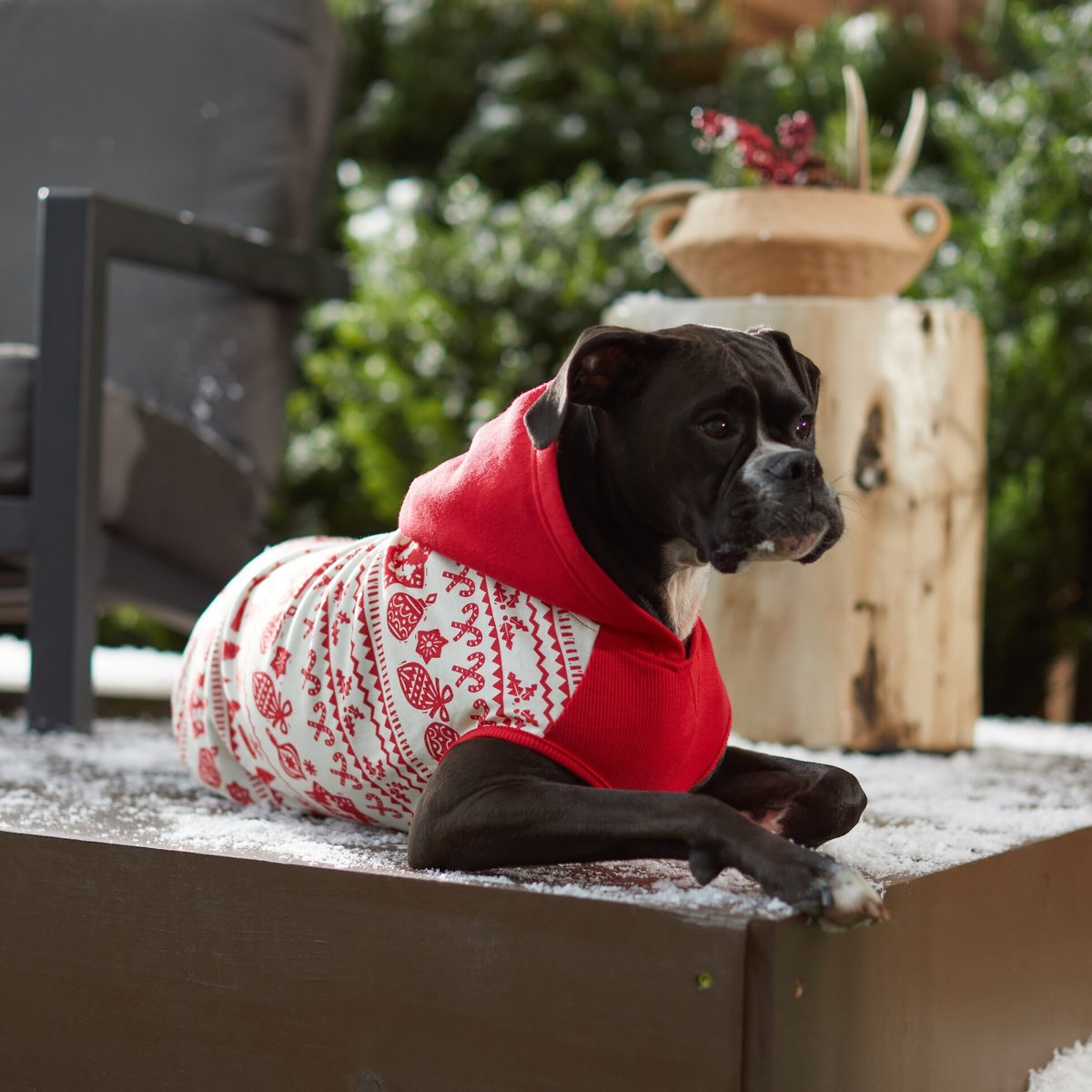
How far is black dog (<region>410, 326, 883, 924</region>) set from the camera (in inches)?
38.2

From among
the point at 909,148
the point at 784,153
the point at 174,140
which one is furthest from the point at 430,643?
the point at 174,140

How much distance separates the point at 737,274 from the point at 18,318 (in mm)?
1123

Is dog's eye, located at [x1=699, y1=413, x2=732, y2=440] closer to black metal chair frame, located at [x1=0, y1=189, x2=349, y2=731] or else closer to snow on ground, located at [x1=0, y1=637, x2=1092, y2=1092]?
snow on ground, located at [x1=0, y1=637, x2=1092, y2=1092]

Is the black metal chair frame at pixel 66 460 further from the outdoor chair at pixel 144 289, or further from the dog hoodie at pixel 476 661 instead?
the dog hoodie at pixel 476 661

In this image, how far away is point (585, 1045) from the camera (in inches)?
35.6

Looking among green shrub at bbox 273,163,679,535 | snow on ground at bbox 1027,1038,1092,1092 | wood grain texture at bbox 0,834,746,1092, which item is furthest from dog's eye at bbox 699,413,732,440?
green shrub at bbox 273,163,679,535

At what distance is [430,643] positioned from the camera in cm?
110

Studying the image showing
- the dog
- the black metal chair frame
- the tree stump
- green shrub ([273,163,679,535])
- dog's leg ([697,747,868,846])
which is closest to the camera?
the dog

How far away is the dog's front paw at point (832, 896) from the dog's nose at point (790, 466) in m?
0.28

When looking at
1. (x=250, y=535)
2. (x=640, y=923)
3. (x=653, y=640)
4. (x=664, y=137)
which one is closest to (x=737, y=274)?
(x=250, y=535)

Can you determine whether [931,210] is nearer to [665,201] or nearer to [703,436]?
[665,201]

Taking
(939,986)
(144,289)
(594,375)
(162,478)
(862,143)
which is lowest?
(939,986)

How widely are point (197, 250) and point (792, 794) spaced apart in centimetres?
115

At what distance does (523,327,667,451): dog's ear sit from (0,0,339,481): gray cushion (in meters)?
1.23
